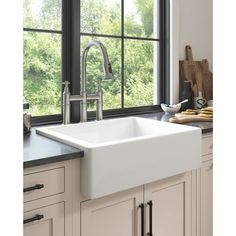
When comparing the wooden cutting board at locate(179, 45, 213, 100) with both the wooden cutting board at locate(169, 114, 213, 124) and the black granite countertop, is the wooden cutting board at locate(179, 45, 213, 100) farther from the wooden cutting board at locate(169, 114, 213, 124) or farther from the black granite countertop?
the wooden cutting board at locate(169, 114, 213, 124)

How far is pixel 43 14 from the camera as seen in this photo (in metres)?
1.95

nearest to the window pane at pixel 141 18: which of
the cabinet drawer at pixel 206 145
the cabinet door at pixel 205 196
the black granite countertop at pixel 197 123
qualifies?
the black granite countertop at pixel 197 123

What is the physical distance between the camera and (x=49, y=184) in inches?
47.6

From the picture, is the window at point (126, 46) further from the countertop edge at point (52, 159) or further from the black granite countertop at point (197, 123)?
the countertop edge at point (52, 159)

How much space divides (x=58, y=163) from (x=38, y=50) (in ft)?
3.04

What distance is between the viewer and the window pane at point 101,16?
2.13m

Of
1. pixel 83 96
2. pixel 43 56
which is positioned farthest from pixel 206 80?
pixel 43 56

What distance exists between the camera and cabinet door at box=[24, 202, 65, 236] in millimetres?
1168

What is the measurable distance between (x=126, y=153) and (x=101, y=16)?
1.21m

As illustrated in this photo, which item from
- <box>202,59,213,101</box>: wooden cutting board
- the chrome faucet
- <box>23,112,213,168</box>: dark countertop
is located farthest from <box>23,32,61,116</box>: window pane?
<box>202,59,213,101</box>: wooden cutting board
